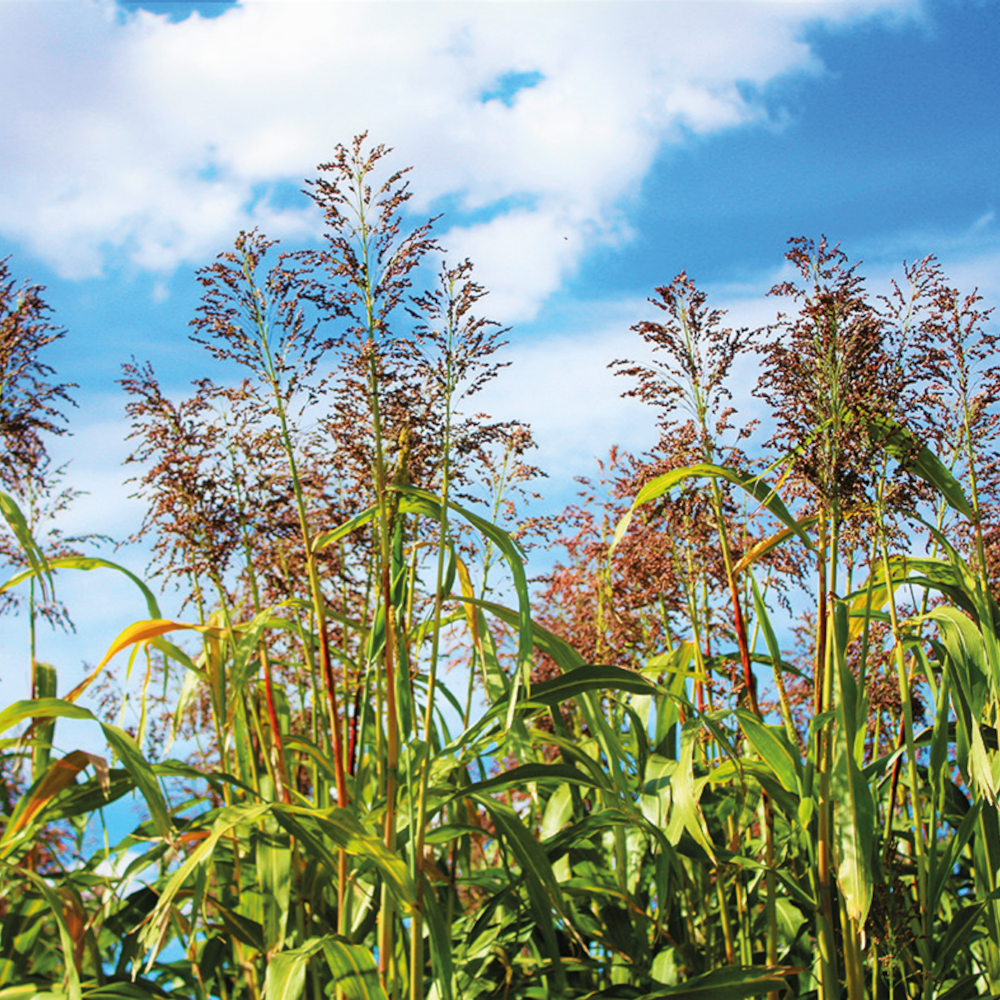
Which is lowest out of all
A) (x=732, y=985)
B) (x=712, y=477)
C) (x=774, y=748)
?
(x=732, y=985)

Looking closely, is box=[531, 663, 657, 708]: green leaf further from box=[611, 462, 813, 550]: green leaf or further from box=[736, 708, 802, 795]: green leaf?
box=[611, 462, 813, 550]: green leaf

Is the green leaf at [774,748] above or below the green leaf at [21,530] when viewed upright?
below

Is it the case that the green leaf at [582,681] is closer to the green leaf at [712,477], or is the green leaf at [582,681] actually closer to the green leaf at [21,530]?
the green leaf at [712,477]

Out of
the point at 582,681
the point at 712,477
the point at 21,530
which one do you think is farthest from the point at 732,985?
the point at 21,530

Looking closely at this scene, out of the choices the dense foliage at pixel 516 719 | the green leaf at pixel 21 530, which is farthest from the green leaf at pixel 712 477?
the green leaf at pixel 21 530

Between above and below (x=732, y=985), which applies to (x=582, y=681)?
above

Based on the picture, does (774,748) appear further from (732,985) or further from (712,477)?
(712,477)

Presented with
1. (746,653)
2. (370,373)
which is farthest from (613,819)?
(370,373)

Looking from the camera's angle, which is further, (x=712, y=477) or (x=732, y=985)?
(x=712, y=477)

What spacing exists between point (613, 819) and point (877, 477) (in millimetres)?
951

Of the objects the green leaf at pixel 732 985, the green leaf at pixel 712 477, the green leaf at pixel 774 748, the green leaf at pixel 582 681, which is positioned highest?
the green leaf at pixel 712 477

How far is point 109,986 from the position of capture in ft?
6.44

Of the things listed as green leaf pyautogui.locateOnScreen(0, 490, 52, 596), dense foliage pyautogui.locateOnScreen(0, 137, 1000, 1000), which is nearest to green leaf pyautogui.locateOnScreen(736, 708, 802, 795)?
dense foliage pyautogui.locateOnScreen(0, 137, 1000, 1000)

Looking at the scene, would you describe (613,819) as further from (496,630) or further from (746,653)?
(496,630)
